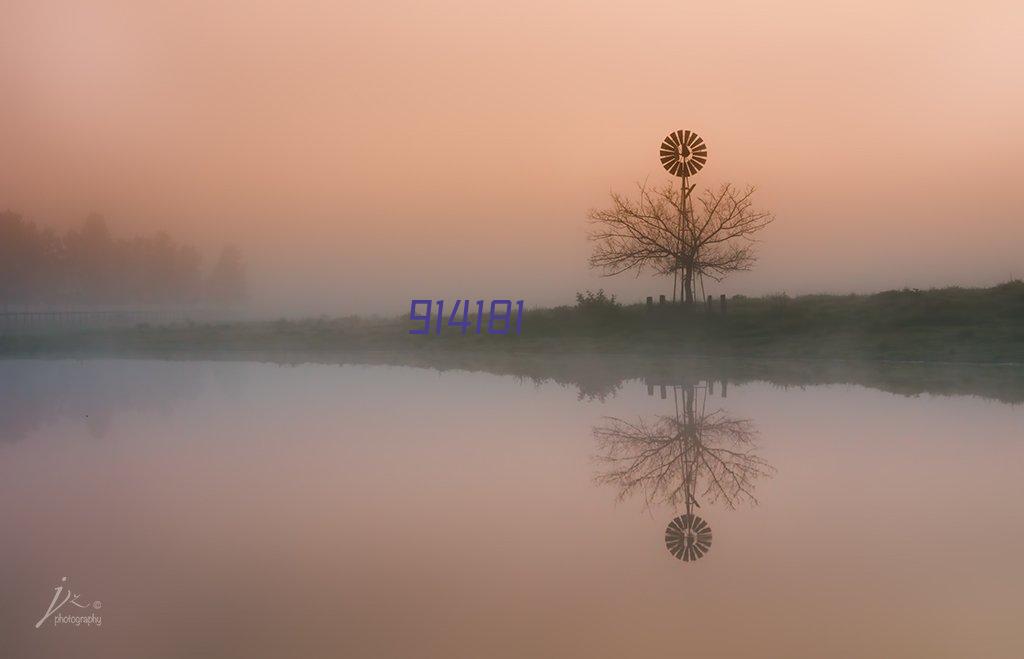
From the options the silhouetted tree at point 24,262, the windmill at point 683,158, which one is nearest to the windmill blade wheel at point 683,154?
the windmill at point 683,158

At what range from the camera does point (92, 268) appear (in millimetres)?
103250

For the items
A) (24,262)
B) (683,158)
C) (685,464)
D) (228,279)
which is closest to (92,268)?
(24,262)

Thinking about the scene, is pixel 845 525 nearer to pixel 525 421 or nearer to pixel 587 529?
pixel 587 529

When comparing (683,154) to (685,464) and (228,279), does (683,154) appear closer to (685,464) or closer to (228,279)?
(685,464)

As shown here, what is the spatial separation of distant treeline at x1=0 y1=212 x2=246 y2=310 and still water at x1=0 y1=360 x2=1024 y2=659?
296 ft

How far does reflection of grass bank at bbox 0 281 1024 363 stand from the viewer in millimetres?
32969

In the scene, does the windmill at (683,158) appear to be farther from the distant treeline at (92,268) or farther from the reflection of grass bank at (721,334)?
the distant treeline at (92,268)

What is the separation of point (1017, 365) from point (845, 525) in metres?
22.1

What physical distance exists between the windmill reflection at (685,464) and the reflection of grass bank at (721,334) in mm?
17363

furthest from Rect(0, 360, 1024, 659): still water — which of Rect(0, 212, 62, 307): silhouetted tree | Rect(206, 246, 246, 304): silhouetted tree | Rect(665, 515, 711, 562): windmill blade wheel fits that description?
Rect(206, 246, 246, 304): silhouetted tree

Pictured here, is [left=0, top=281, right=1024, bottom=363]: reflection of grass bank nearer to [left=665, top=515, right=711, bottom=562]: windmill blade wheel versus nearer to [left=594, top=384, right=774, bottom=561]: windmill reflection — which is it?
[left=594, top=384, right=774, bottom=561]: windmill reflection

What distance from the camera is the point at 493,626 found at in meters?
6.37

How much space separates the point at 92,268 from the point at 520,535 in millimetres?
104550

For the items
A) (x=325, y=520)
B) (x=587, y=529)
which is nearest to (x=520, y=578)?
(x=587, y=529)
